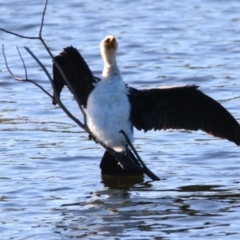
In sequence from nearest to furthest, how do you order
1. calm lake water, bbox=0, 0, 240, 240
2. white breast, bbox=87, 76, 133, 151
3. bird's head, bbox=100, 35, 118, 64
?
calm lake water, bbox=0, 0, 240, 240, white breast, bbox=87, 76, 133, 151, bird's head, bbox=100, 35, 118, 64

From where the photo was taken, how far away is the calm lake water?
23.0 feet

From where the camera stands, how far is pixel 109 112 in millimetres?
7637

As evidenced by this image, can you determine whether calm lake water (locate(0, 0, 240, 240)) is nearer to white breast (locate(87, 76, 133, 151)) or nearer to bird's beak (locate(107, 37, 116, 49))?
white breast (locate(87, 76, 133, 151))

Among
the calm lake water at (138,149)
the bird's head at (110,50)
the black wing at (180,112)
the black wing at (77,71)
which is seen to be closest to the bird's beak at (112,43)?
the bird's head at (110,50)

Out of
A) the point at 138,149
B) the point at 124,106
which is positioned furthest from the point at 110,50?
the point at 138,149

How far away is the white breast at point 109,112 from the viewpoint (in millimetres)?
7629

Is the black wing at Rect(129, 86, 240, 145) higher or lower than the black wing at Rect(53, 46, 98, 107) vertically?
lower

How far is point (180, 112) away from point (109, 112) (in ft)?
2.48

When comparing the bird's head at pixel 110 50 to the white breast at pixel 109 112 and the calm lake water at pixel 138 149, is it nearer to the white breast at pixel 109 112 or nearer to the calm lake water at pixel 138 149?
the white breast at pixel 109 112

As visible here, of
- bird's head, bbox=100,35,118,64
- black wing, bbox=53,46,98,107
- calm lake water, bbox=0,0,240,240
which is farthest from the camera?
bird's head, bbox=100,35,118,64

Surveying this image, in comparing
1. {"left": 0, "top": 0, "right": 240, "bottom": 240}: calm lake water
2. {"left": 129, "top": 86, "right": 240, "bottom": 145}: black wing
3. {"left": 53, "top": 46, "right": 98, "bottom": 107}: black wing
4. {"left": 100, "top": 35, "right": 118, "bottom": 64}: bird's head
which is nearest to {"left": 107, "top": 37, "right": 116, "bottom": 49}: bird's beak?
{"left": 100, "top": 35, "right": 118, "bottom": 64}: bird's head

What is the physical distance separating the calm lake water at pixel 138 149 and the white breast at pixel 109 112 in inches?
19.5

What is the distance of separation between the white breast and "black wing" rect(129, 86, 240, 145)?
0.14m

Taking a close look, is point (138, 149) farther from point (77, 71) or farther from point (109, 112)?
point (109, 112)
